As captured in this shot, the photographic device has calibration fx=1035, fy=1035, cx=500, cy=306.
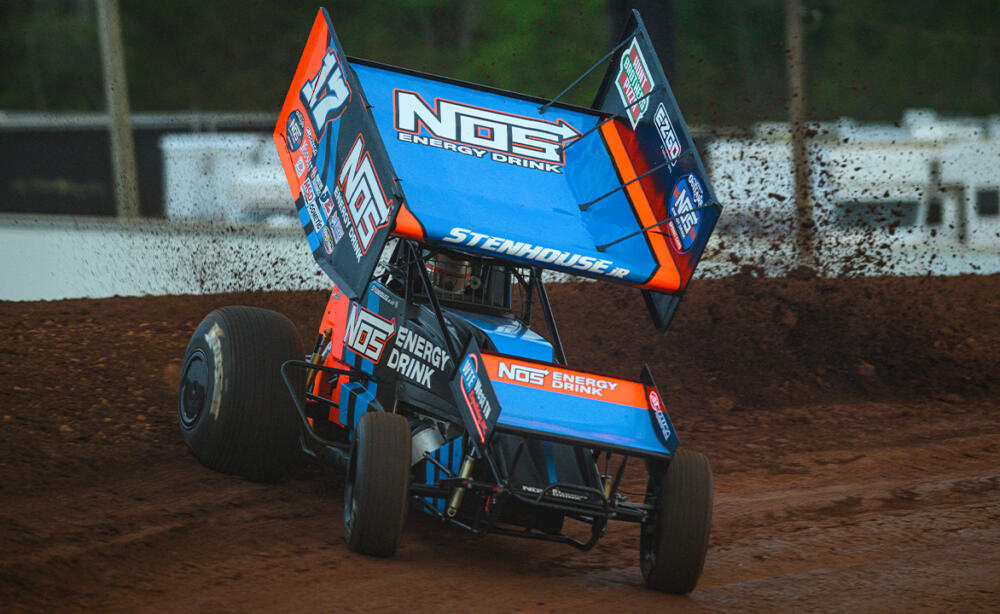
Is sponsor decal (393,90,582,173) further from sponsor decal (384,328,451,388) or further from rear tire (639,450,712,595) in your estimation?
rear tire (639,450,712,595)

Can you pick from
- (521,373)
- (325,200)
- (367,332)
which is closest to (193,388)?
(367,332)

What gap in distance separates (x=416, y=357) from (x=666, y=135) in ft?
6.06

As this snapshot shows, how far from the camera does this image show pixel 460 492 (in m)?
4.62

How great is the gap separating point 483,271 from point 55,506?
8.57 ft

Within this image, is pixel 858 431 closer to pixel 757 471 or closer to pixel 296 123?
pixel 757 471

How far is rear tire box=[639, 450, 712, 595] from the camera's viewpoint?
4527 millimetres

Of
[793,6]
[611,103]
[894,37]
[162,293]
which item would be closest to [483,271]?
[611,103]

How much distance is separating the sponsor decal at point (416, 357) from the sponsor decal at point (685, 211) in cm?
137

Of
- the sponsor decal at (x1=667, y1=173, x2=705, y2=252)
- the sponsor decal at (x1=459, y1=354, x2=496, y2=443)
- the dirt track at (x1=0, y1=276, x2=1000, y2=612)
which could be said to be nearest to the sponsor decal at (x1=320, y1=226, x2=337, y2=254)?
the sponsor decal at (x1=459, y1=354, x2=496, y2=443)

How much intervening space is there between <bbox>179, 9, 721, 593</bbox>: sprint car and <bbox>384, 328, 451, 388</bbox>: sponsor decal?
0.01 metres

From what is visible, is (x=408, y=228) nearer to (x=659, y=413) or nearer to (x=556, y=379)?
(x=556, y=379)

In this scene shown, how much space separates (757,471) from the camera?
700 cm

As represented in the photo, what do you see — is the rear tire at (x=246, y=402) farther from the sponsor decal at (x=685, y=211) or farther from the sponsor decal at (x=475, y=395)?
the sponsor decal at (x=685, y=211)

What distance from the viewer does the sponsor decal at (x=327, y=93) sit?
18.4 feet
